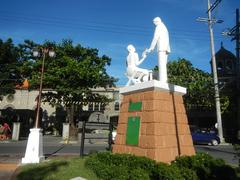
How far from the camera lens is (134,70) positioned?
11.1m

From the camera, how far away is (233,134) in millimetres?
34938

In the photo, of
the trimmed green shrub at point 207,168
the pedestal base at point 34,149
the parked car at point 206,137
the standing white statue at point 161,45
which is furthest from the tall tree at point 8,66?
the trimmed green shrub at point 207,168

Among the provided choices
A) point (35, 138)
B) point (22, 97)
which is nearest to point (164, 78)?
point (35, 138)

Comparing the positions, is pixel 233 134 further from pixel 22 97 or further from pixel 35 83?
pixel 22 97

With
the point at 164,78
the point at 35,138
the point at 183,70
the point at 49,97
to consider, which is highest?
the point at 183,70

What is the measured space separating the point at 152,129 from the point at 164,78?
2.02 m

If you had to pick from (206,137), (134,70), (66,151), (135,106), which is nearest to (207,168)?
(135,106)

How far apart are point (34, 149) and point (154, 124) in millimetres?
5664

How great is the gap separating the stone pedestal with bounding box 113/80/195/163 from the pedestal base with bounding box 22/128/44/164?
355cm

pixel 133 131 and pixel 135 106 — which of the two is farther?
pixel 135 106

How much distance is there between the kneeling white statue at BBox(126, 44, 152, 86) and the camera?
10858mm

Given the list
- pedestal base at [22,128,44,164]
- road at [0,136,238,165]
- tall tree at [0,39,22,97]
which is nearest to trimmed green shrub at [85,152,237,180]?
pedestal base at [22,128,44,164]

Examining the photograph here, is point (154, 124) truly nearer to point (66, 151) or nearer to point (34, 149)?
point (34, 149)

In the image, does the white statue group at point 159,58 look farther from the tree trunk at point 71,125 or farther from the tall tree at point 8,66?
the tall tree at point 8,66
